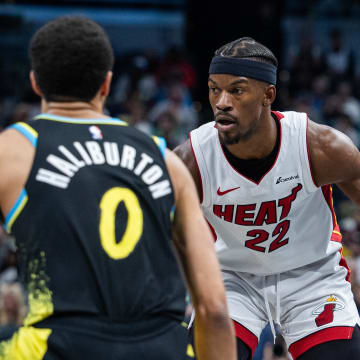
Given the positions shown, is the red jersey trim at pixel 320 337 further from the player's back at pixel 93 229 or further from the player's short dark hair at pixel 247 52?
the player's back at pixel 93 229

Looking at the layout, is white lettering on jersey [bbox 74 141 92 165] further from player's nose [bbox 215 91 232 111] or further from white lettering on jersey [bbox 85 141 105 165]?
player's nose [bbox 215 91 232 111]

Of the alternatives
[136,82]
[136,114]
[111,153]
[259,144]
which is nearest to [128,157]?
[111,153]

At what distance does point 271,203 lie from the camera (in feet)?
13.4

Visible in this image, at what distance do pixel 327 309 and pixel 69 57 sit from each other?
7.82 ft

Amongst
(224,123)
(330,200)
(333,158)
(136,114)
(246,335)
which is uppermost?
(224,123)

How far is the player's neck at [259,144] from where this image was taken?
4.12 metres

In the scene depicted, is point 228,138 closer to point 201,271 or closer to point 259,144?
point 259,144

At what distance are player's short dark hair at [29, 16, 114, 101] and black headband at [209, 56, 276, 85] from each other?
1571 millimetres

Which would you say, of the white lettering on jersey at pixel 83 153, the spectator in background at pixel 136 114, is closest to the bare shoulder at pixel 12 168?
the white lettering on jersey at pixel 83 153

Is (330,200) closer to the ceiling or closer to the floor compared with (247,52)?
closer to the floor

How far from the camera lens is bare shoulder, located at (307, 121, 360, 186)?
3.99 metres

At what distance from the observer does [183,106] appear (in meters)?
10.9

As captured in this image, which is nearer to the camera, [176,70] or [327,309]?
[327,309]

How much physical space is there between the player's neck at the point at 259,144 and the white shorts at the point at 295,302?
2.32ft
